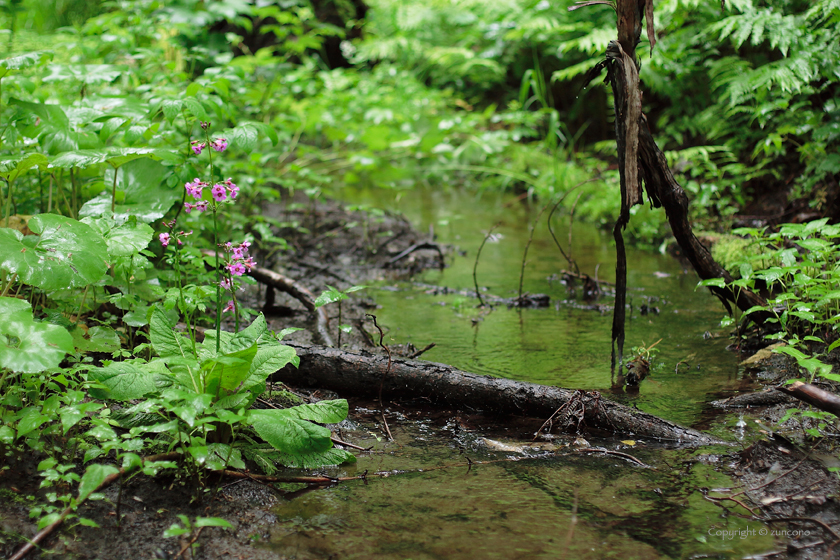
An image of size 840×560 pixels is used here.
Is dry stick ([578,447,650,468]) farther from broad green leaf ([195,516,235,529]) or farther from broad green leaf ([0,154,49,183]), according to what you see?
broad green leaf ([0,154,49,183])

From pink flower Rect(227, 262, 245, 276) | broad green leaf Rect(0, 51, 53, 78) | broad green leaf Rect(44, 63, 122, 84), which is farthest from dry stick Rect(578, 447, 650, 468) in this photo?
broad green leaf Rect(44, 63, 122, 84)

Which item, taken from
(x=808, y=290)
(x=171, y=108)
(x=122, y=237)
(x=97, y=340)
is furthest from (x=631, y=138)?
(x=97, y=340)

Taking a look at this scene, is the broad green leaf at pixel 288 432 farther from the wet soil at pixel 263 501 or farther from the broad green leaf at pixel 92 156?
the broad green leaf at pixel 92 156

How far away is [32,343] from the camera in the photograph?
1.40m

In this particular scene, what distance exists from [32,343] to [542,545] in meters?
1.34

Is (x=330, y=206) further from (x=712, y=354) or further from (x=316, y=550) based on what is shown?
(x=316, y=550)

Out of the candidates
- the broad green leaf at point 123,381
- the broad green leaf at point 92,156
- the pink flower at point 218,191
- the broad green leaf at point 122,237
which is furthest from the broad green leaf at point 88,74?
the broad green leaf at point 123,381

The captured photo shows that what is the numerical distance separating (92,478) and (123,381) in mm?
320

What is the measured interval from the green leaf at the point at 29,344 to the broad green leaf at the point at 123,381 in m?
0.17

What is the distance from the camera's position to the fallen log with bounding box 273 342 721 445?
1.97m

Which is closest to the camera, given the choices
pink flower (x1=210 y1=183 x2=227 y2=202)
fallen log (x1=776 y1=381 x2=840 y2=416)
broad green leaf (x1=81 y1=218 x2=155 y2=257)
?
fallen log (x1=776 y1=381 x2=840 y2=416)

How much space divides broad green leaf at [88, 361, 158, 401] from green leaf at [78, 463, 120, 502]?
0.24 metres

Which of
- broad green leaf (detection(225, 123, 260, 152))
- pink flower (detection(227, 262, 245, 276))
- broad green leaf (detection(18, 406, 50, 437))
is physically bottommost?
broad green leaf (detection(18, 406, 50, 437))
